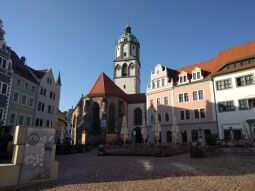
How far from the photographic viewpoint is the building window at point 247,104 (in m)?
26.8

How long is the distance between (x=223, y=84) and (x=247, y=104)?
4.41 metres

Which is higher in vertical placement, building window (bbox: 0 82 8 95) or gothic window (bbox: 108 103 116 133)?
building window (bbox: 0 82 8 95)

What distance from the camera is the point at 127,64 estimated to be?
199 feet

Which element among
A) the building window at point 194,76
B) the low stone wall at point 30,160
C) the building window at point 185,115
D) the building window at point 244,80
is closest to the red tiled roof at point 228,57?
the building window at point 194,76

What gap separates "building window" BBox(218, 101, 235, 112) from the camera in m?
28.6

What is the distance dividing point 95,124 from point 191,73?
19945mm

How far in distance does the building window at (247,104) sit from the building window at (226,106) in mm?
1008

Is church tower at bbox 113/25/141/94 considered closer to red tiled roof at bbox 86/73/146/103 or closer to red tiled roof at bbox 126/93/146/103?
red tiled roof at bbox 126/93/146/103

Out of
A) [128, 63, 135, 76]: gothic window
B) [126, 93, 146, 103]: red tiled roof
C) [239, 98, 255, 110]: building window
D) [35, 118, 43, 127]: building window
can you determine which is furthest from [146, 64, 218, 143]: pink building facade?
[128, 63, 135, 76]: gothic window

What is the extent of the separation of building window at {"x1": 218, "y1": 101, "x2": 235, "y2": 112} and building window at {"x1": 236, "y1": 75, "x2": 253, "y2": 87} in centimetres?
271

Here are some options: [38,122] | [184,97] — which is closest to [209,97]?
[184,97]

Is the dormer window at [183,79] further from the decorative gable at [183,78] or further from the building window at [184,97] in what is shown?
the building window at [184,97]

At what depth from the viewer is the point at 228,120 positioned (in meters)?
28.7

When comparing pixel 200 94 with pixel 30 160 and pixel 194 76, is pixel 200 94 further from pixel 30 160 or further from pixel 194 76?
pixel 30 160
